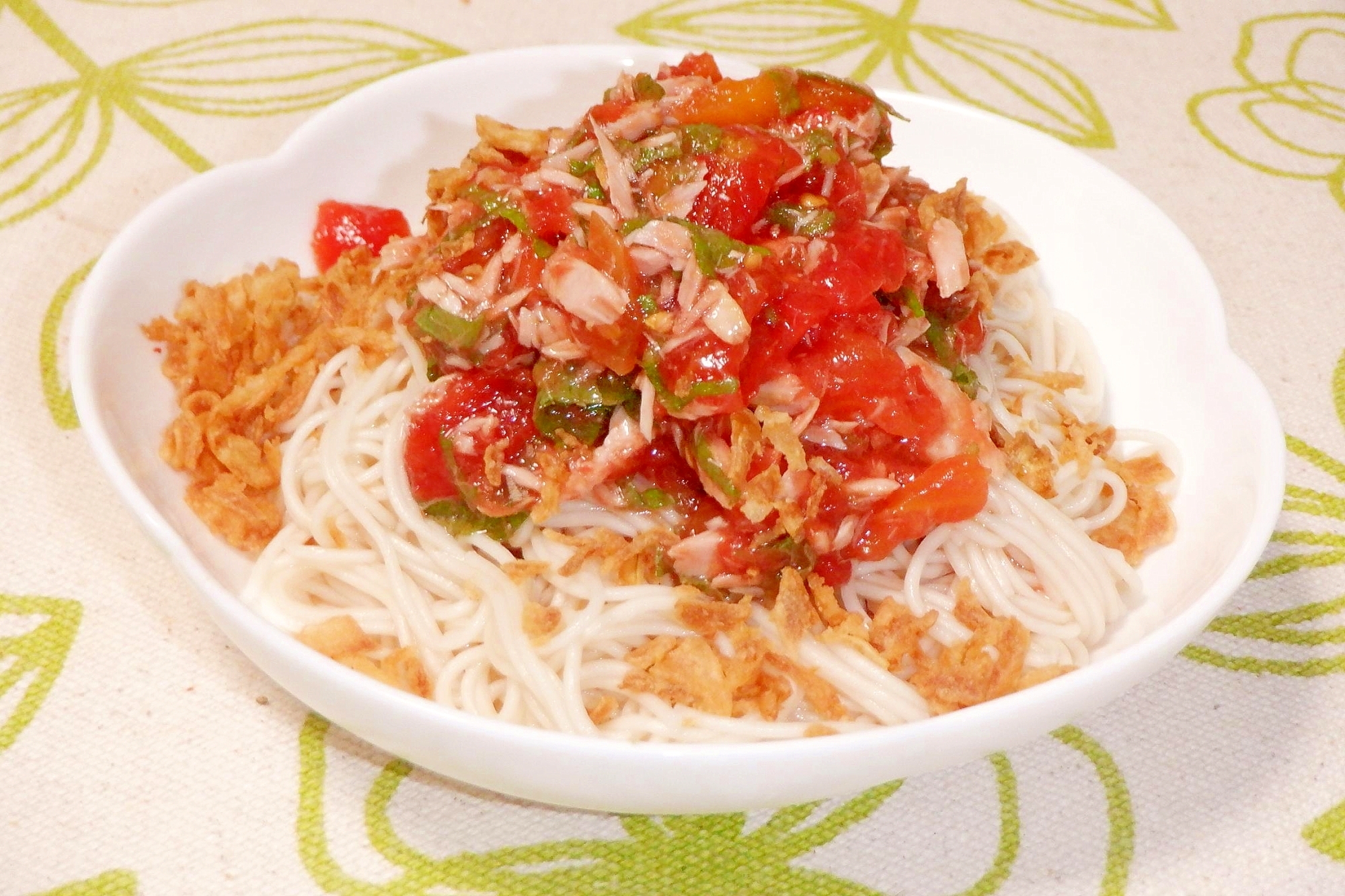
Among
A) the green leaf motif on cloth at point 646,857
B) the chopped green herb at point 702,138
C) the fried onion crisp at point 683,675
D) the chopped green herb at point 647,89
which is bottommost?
the green leaf motif on cloth at point 646,857

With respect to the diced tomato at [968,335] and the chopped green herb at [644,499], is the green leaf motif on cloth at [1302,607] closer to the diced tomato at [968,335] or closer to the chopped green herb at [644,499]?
the diced tomato at [968,335]

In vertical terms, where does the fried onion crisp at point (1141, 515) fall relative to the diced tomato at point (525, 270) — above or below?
below

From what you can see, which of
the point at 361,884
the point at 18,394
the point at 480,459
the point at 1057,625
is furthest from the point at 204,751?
the point at 1057,625

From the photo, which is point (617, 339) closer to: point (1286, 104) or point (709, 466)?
point (709, 466)

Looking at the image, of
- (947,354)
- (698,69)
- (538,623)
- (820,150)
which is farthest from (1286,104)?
(538,623)

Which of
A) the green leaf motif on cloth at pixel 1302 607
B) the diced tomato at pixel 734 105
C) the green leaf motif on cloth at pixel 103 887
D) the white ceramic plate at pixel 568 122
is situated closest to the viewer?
the white ceramic plate at pixel 568 122

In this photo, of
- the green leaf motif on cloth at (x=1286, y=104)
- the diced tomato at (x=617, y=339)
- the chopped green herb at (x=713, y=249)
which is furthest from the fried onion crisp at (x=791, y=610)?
the green leaf motif on cloth at (x=1286, y=104)

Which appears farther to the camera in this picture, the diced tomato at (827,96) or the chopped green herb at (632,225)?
the diced tomato at (827,96)
